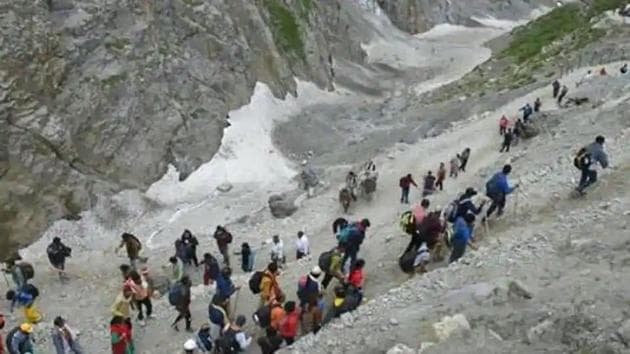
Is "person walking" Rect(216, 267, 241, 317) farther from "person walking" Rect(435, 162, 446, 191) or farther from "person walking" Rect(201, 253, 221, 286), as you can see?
"person walking" Rect(435, 162, 446, 191)

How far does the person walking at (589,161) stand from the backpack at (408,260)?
20.7ft

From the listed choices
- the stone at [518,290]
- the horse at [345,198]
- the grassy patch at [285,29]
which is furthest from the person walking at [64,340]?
the grassy patch at [285,29]

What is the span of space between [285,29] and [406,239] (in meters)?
43.2

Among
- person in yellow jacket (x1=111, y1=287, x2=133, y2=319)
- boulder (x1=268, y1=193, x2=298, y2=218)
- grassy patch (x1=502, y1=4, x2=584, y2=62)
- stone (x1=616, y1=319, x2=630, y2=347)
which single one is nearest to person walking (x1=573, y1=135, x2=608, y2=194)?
stone (x1=616, y1=319, x2=630, y2=347)

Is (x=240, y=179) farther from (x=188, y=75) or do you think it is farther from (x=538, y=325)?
(x=538, y=325)

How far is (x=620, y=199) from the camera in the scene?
80.5 feet

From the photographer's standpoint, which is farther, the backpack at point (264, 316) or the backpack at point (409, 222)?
the backpack at point (409, 222)

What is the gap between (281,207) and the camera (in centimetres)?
4078

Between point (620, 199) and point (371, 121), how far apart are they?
1359 inches

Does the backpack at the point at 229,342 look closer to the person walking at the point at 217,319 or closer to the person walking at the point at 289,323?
the person walking at the point at 217,319

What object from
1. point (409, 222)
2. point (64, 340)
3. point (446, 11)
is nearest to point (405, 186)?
point (409, 222)

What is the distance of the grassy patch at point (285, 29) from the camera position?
6619 cm

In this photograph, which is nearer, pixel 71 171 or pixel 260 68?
pixel 71 171

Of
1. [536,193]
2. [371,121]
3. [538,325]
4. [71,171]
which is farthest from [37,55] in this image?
[538,325]
